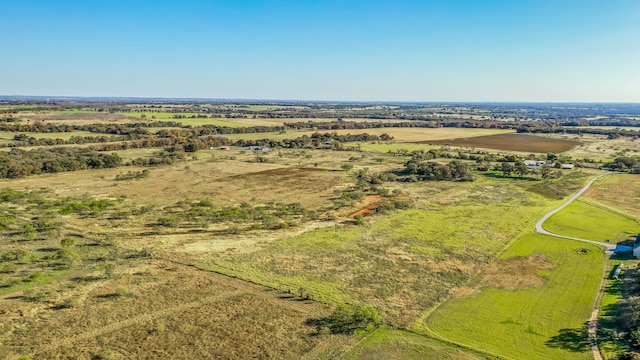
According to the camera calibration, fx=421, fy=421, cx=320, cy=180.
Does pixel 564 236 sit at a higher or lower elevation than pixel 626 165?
lower

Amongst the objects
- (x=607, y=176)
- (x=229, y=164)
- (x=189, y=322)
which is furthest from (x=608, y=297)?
(x=229, y=164)

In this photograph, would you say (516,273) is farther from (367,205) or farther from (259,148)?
(259,148)

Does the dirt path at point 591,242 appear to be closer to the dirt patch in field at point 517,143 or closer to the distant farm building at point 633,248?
the distant farm building at point 633,248

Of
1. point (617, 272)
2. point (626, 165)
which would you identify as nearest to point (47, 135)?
point (617, 272)

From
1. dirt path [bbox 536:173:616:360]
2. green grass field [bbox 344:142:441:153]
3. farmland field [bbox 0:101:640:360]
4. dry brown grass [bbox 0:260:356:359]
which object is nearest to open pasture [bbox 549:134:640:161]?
dirt path [bbox 536:173:616:360]

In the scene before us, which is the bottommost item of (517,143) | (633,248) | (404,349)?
(404,349)

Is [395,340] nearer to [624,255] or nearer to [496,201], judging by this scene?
[624,255]

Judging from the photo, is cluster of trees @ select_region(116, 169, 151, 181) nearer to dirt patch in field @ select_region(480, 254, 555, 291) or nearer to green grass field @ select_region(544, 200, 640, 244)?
dirt patch in field @ select_region(480, 254, 555, 291)
